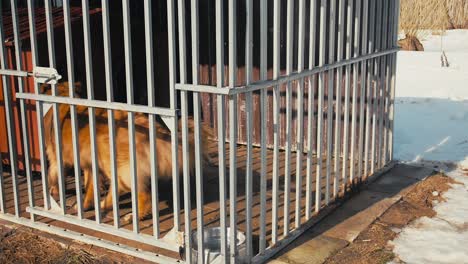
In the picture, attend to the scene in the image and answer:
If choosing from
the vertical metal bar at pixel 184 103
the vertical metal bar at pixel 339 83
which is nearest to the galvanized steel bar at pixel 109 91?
Answer: the vertical metal bar at pixel 184 103

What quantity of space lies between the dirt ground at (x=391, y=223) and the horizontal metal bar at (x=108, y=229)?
133 centimetres

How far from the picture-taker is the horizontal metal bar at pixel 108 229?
4.16m

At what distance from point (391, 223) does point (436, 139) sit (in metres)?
3.73

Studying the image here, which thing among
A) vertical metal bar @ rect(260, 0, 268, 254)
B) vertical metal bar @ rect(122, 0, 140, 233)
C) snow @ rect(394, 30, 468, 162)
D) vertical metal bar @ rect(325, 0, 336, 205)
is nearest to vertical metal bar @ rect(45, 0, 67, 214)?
vertical metal bar @ rect(122, 0, 140, 233)

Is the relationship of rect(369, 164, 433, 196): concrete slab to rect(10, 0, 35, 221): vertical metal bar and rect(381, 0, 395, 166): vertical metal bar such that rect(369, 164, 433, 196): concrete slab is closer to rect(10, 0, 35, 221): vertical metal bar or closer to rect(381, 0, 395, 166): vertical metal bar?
rect(381, 0, 395, 166): vertical metal bar

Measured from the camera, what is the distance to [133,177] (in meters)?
4.20

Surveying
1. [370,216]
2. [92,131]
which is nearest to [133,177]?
[92,131]

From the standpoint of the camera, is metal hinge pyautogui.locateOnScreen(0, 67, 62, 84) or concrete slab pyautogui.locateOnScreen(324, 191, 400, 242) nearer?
metal hinge pyautogui.locateOnScreen(0, 67, 62, 84)

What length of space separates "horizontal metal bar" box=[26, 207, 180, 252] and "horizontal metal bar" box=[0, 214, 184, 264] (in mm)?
83

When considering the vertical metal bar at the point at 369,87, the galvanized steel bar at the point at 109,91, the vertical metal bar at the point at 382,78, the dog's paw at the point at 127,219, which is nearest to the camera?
the galvanized steel bar at the point at 109,91

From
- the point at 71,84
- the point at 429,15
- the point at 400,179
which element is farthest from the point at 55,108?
the point at 429,15

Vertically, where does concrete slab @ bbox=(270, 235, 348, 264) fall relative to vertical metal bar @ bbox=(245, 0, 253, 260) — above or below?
below

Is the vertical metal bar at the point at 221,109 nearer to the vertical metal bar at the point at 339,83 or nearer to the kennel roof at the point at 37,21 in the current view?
the vertical metal bar at the point at 339,83

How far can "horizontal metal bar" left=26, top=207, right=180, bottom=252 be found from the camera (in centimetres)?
416
